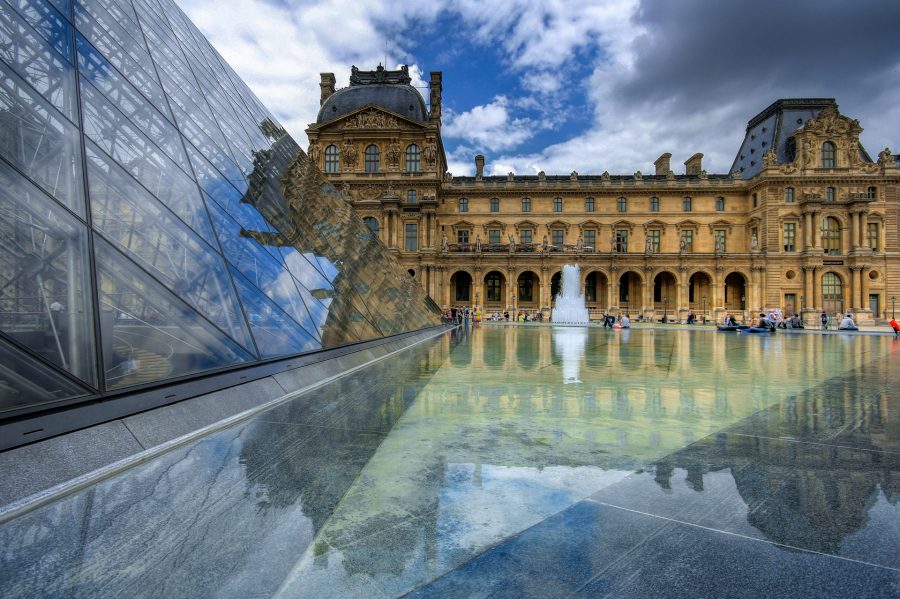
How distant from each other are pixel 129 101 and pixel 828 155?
56520mm

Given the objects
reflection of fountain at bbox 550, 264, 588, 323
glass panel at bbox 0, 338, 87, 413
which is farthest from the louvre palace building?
glass panel at bbox 0, 338, 87, 413

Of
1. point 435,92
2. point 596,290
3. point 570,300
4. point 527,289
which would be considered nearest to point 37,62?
point 570,300

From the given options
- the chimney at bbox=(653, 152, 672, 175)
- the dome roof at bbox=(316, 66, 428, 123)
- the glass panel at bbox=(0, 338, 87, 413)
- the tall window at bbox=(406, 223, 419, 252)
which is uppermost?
→ the dome roof at bbox=(316, 66, 428, 123)

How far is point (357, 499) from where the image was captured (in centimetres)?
244

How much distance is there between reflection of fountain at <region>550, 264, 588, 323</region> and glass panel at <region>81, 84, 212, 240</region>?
39.1m

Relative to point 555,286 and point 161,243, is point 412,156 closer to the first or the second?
point 555,286

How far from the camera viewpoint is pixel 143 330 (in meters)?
3.98

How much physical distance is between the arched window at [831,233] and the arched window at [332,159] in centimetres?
4576

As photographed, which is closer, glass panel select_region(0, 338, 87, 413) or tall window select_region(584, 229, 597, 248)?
glass panel select_region(0, 338, 87, 413)

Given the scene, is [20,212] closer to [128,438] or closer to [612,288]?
[128,438]

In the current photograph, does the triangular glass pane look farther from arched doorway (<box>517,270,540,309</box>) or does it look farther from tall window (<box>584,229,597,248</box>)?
tall window (<box>584,229,597,248</box>)

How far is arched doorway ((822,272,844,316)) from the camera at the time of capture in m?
43.8

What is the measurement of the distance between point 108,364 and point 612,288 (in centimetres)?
4466

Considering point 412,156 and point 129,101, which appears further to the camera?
point 412,156
